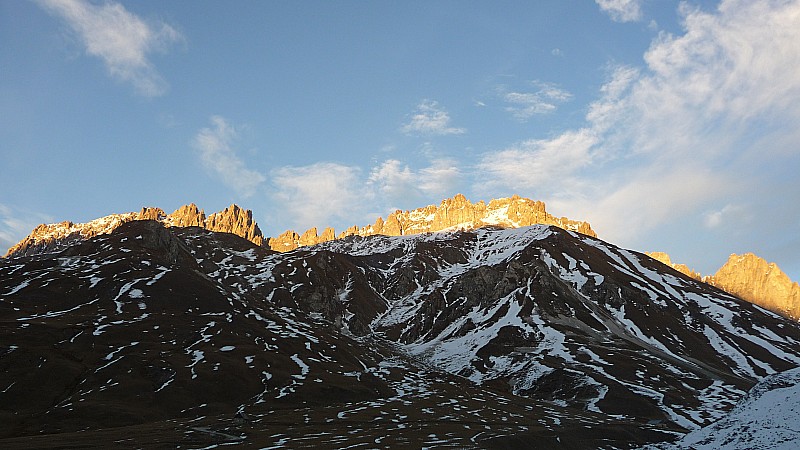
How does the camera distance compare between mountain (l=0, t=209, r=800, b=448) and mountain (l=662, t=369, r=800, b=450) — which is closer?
mountain (l=662, t=369, r=800, b=450)

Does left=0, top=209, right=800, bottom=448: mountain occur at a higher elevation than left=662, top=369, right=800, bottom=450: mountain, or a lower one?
higher

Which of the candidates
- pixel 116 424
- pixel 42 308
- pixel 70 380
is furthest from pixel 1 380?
pixel 42 308

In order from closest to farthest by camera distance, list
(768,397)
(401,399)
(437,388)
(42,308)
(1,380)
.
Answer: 1. (768,397)
2. (1,380)
3. (401,399)
4. (437,388)
5. (42,308)

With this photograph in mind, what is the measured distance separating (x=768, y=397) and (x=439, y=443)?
156ft

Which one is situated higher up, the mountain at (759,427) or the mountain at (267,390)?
the mountain at (267,390)

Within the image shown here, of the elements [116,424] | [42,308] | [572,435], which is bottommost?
[572,435]

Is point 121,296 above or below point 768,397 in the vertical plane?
above

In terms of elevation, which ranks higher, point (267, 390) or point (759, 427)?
point (267, 390)

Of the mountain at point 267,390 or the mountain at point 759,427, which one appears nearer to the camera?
the mountain at point 759,427

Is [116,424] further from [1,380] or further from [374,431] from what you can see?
[374,431]

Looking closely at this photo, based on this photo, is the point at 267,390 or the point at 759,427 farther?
the point at 267,390

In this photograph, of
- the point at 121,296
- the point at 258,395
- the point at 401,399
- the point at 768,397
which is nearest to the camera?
the point at 768,397

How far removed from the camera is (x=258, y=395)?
5389 inches

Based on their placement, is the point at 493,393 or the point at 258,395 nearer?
the point at 258,395
